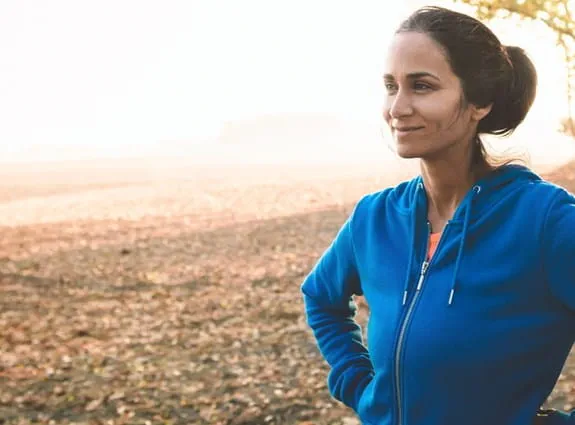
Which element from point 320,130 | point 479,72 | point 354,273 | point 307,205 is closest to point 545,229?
point 479,72

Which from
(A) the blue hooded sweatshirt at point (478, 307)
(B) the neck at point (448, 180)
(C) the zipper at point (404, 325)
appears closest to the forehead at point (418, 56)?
(B) the neck at point (448, 180)

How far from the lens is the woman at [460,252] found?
6.30ft

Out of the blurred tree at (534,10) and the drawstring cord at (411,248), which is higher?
the blurred tree at (534,10)

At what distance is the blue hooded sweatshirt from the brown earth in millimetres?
2086

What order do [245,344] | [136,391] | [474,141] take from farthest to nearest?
1. [245,344]
2. [136,391]
3. [474,141]

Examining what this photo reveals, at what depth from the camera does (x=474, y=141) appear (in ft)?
7.32

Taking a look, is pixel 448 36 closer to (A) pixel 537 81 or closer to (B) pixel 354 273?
(A) pixel 537 81

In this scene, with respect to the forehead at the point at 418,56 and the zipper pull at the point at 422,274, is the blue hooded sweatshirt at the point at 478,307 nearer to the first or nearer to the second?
the zipper pull at the point at 422,274

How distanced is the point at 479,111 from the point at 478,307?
638 millimetres

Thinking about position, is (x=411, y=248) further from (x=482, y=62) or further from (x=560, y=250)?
(x=482, y=62)

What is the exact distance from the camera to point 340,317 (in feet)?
8.42

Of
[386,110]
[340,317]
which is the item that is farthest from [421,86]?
[340,317]

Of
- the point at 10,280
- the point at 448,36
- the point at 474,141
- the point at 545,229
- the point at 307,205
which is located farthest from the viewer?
the point at 307,205

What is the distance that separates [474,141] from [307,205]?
1964cm
